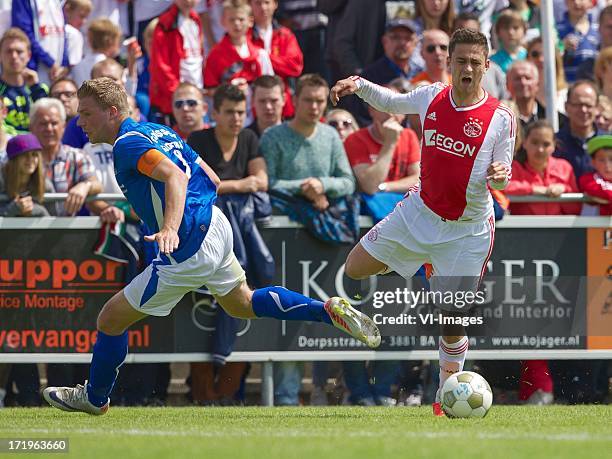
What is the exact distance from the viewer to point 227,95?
11.0 meters

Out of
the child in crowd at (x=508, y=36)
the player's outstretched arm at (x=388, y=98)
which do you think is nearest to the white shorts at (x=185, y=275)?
the player's outstretched arm at (x=388, y=98)

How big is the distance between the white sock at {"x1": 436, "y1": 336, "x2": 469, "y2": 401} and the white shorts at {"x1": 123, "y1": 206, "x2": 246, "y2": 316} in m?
1.67

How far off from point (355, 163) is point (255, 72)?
2.09m

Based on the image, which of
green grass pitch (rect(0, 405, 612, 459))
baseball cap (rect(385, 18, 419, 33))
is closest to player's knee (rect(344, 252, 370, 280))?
green grass pitch (rect(0, 405, 612, 459))

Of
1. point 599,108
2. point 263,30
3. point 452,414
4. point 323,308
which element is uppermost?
point 263,30

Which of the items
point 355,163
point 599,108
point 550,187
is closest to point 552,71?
point 599,108

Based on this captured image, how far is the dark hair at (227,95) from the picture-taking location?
36.1 ft

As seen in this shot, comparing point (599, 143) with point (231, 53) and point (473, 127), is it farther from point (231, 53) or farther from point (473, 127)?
point (231, 53)

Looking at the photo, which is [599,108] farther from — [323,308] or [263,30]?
[323,308]

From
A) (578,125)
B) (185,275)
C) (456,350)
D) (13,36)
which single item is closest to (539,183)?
(578,125)

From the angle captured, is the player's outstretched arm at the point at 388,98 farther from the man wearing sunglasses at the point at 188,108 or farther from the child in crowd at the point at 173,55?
the child in crowd at the point at 173,55

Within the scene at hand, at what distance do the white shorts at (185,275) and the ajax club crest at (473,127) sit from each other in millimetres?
1820

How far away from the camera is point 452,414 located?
8414mm

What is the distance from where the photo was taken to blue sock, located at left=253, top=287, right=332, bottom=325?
8.69m
